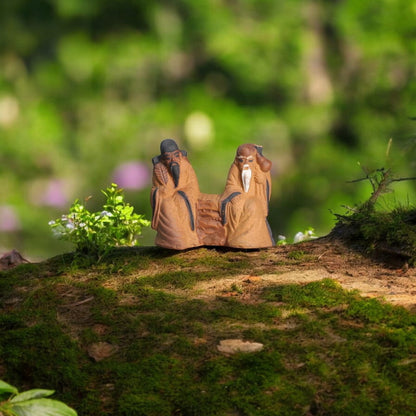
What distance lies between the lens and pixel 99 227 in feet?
16.2

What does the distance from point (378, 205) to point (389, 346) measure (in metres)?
1.62

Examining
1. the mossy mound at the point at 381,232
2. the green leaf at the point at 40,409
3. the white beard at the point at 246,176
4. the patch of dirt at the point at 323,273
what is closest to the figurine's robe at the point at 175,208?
the white beard at the point at 246,176

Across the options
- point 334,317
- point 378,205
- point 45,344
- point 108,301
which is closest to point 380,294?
point 334,317

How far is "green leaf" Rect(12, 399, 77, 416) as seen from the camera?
2395mm

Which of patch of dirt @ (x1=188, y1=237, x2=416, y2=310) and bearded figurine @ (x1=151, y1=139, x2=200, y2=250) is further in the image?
bearded figurine @ (x1=151, y1=139, x2=200, y2=250)

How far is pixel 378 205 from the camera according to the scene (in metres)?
4.77

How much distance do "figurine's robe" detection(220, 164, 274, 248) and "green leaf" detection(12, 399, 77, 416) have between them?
7.82ft

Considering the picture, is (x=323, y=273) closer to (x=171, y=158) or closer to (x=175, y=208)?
(x=175, y=208)

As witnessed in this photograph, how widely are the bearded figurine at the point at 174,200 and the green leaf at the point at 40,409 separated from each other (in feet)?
7.46

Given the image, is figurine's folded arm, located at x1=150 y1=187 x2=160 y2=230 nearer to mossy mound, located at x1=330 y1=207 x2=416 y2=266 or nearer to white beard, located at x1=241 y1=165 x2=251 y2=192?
white beard, located at x1=241 y1=165 x2=251 y2=192

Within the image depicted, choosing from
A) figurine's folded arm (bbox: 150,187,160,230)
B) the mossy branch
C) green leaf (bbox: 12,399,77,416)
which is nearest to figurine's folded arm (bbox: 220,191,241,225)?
figurine's folded arm (bbox: 150,187,160,230)

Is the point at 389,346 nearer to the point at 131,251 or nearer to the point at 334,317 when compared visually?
the point at 334,317

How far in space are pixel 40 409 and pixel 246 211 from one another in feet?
8.35

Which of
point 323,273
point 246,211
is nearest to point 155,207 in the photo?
point 246,211
